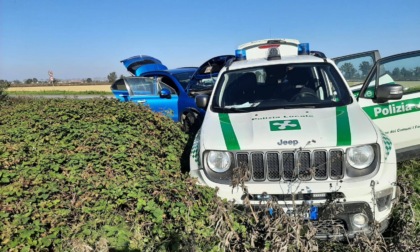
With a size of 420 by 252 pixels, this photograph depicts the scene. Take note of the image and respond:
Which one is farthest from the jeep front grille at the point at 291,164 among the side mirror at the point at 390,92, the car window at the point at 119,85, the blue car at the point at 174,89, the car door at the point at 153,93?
the car window at the point at 119,85

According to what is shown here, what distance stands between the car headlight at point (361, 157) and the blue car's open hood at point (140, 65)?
25.4 feet

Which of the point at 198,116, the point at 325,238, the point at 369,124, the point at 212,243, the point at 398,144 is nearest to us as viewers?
the point at 212,243

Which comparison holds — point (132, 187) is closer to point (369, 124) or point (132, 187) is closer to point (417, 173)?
point (369, 124)

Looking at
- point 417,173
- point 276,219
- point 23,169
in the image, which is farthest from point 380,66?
point 23,169

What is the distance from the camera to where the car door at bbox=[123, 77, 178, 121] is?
8.61 meters

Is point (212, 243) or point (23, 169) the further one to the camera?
point (23, 169)

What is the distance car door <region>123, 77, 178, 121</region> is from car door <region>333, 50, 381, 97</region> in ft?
12.9

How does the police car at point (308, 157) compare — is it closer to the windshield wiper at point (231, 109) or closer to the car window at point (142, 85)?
the windshield wiper at point (231, 109)

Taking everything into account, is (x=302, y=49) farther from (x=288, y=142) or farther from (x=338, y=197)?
(x=338, y=197)

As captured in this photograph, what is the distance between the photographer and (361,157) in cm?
321

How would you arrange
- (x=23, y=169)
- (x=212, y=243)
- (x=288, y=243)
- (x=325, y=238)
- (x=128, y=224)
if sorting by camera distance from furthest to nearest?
(x=23, y=169) < (x=128, y=224) < (x=325, y=238) < (x=212, y=243) < (x=288, y=243)

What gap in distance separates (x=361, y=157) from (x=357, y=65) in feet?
12.3

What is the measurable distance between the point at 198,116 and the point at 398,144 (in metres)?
4.09

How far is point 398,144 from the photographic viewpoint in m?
4.80
